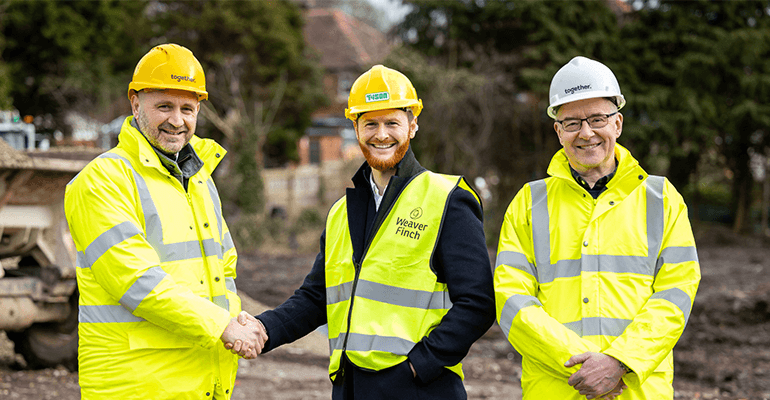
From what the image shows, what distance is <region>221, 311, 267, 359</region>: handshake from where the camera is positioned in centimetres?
314

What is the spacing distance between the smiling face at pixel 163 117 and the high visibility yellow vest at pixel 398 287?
3.54ft

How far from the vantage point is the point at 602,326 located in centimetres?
283

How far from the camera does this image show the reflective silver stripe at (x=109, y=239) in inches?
116

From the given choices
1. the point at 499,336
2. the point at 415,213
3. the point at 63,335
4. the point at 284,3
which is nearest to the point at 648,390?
the point at 415,213

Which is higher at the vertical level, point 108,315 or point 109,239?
point 109,239

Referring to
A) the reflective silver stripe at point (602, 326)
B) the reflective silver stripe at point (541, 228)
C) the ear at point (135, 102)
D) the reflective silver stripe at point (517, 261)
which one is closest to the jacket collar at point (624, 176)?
the reflective silver stripe at point (541, 228)

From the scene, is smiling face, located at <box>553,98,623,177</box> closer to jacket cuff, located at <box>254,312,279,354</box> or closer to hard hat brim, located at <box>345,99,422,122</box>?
hard hat brim, located at <box>345,99,422,122</box>

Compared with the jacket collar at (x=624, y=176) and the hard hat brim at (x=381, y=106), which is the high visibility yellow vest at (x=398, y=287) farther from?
the jacket collar at (x=624, y=176)

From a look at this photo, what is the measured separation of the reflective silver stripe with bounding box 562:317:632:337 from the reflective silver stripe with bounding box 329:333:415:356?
2.37 feet

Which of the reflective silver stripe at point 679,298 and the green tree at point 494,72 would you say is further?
the green tree at point 494,72

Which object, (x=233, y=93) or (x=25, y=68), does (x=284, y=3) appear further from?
(x=25, y=68)

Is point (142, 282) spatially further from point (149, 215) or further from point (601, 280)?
point (601, 280)

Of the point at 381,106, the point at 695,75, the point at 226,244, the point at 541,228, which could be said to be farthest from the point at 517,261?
the point at 695,75

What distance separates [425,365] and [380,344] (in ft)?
0.70
